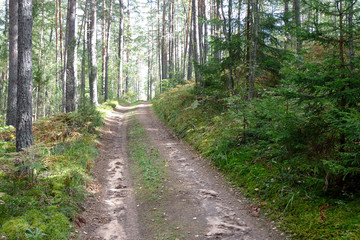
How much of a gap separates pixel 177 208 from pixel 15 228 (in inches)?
122

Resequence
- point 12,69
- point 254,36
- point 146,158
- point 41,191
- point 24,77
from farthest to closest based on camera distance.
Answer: point 12,69
point 146,158
point 254,36
point 24,77
point 41,191

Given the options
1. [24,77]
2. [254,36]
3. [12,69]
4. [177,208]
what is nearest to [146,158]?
[177,208]

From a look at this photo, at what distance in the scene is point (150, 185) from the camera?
7.14 metres

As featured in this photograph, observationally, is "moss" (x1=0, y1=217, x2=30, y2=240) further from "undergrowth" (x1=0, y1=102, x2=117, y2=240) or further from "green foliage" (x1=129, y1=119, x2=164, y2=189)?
"green foliage" (x1=129, y1=119, x2=164, y2=189)

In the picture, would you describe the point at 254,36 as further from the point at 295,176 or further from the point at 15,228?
the point at 15,228

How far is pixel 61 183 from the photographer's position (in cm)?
600

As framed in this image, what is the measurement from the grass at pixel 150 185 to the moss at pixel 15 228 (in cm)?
213

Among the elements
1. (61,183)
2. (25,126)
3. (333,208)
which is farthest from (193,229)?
(25,126)

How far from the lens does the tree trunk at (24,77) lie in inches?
232

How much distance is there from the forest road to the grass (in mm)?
26

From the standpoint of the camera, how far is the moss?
3.83m

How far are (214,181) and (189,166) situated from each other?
1.50 meters

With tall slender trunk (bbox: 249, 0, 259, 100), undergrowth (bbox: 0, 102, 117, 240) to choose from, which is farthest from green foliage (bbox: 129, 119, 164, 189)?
tall slender trunk (bbox: 249, 0, 259, 100)

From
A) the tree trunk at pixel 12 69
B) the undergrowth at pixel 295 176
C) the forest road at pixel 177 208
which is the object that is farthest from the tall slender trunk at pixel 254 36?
the tree trunk at pixel 12 69
